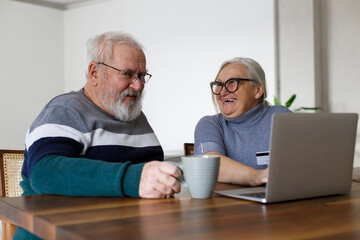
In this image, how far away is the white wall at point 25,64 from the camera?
23.7 ft

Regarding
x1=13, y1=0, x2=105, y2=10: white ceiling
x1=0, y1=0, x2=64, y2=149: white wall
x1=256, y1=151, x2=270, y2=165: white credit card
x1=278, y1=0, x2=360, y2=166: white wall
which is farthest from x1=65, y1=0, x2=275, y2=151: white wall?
x1=256, y1=151, x2=270, y2=165: white credit card

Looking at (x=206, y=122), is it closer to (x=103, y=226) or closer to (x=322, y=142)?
(x=322, y=142)

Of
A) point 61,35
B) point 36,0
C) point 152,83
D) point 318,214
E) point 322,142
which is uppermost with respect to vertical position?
point 36,0

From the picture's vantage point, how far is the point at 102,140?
63.1 inches

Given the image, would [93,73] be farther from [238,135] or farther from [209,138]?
[238,135]

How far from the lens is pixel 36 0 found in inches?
294

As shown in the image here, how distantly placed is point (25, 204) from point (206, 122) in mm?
1089

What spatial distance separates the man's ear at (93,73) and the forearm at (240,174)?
0.59 meters

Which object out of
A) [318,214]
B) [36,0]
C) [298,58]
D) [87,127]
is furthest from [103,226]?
[36,0]

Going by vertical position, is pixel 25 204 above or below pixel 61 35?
below

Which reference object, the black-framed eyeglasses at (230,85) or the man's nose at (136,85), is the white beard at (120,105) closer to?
the man's nose at (136,85)

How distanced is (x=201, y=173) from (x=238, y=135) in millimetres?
917

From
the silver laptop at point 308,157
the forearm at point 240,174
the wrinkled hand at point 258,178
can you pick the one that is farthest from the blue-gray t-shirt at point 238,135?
the silver laptop at point 308,157

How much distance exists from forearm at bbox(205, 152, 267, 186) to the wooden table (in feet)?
0.87
